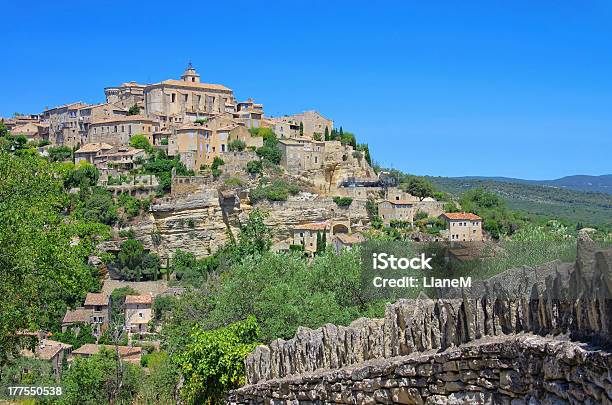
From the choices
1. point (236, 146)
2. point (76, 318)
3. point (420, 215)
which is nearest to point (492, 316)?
point (76, 318)

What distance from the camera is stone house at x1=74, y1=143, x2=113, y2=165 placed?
96438 mm

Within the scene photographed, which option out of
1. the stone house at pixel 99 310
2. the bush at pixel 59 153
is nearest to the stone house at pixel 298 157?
the stone house at pixel 99 310

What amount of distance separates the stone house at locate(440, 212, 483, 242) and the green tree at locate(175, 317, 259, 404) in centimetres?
6646

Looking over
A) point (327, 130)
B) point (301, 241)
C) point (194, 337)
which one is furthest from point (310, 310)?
point (327, 130)

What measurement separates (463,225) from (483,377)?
7437cm

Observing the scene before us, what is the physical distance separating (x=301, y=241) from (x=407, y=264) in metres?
71.3

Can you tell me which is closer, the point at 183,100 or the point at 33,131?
the point at 183,100

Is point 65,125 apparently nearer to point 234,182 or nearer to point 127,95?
point 127,95

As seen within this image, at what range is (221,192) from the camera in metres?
82.8

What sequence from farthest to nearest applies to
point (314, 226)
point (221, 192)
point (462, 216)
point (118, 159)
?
1. point (118, 159)
2. point (221, 192)
3. point (462, 216)
4. point (314, 226)

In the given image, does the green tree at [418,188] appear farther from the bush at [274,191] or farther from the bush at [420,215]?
the bush at [274,191]

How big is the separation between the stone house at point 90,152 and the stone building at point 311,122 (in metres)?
21.0

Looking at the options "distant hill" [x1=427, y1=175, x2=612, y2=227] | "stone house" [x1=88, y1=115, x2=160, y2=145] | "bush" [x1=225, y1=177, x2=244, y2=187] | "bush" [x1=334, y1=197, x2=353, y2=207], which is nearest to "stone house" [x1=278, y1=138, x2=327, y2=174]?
"bush" [x1=225, y1=177, x2=244, y2=187]

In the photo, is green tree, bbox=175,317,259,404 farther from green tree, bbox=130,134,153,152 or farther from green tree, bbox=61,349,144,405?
green tree, bbox=130,134,153,152
